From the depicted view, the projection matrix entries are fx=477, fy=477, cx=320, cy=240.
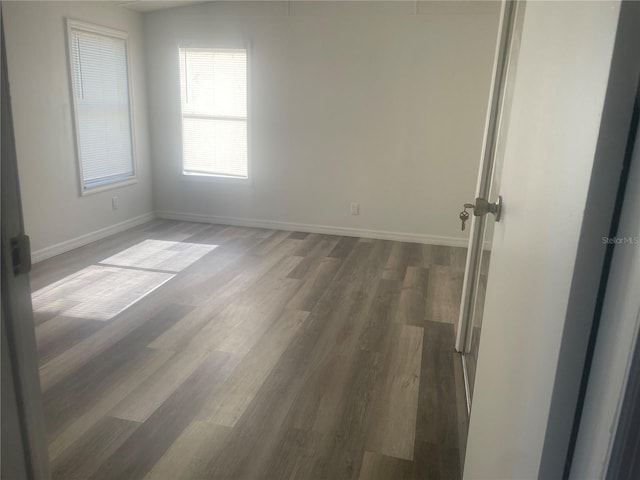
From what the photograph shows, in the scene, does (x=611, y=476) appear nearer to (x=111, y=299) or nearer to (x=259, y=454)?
(x=259, y=454)

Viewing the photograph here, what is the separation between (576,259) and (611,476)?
0.77 feet

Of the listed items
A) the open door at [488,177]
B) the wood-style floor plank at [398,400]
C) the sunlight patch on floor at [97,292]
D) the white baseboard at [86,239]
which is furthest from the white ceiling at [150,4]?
the wood-style floor plank at [398,400]

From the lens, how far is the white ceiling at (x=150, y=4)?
4641 mm

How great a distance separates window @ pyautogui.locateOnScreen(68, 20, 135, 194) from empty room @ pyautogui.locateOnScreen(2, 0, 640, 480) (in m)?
0.03

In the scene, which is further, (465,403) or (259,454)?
(465,403)

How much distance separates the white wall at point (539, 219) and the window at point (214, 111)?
170 inches

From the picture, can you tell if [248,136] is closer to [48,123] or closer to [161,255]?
[161,255]

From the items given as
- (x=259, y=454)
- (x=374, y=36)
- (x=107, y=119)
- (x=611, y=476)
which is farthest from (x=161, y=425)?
(x=374, y=36)

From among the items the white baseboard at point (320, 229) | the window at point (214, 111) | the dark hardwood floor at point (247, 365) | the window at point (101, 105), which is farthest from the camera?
the window at point (214, 111)

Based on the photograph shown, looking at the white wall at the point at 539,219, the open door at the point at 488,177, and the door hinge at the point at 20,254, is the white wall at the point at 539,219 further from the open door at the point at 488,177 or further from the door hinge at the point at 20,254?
the door hinge at the point at 20,254

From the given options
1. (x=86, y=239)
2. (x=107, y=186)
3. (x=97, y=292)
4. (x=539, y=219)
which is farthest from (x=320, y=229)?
(x=539, y=219)

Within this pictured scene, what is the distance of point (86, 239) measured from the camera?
4.62 meters

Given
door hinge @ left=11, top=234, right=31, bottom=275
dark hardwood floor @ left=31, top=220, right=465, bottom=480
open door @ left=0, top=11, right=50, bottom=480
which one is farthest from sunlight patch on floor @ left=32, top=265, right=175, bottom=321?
door hinge @ left=11, top=234, right=31, bottom=275

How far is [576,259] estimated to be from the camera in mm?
567
